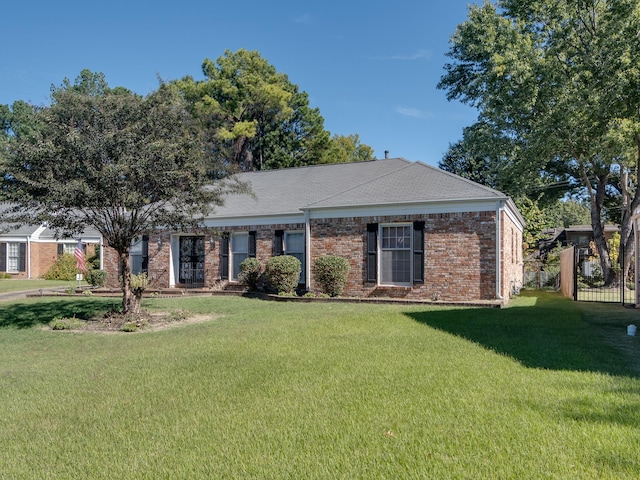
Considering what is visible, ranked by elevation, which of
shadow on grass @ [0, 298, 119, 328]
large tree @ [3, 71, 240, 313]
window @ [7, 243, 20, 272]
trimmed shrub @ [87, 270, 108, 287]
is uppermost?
large tree @ [3, 71, 240, 313]

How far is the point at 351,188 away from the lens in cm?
1681

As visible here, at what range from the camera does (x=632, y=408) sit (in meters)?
4.32

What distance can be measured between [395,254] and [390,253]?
0.17 meters

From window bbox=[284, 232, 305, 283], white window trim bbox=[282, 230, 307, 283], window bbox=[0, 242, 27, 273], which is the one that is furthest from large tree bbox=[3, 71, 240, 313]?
window bbox=[0, 242, 27, 273]

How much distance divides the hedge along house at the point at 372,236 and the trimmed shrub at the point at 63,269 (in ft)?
35.8

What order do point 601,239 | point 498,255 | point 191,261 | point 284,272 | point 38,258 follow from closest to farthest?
point 498,255 < point 284,272 < point 191,261 < point 601,239 < point 38,258

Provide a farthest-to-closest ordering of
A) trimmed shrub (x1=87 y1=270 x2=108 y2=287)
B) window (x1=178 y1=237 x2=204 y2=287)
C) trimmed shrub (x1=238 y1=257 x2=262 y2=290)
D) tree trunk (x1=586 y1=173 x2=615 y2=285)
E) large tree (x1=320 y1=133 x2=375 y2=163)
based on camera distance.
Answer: large tree (x1=320 y1=133 x2=375 y2=163)
tree trunk (x1=586 y1=173 x2=615 y2=285)
trimmed shrub (x1=87 y1=270 x2=108 y2=287)
window (x1=178 y1=237 x2=204 y2=287)
trimmed shrub (x1=238 y1=257 x2=262 y2=290)

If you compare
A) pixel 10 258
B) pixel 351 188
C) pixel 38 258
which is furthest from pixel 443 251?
pixel 10 258

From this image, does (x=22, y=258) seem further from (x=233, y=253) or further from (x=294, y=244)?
(x=294, y=244)

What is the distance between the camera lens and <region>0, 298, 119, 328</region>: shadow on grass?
1164 cm

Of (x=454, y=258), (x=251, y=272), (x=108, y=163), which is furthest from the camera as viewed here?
(x=251, y=272)

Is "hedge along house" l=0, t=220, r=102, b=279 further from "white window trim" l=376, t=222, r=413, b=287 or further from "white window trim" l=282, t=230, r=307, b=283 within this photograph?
"white window trim" l=376, t=222, r=413, b=287

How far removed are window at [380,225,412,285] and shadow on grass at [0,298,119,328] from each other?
8.38 meters

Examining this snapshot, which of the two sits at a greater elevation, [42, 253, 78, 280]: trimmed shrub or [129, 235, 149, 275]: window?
[129, 235, 149, 275]: window
